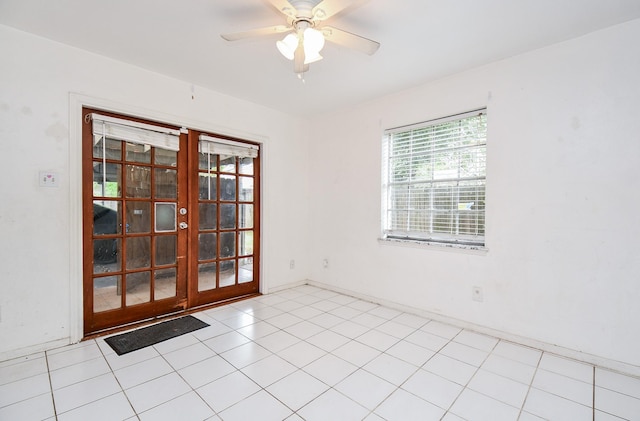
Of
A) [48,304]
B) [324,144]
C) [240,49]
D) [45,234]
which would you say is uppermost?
[240,49]

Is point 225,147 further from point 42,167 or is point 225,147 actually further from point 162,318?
point 162,318

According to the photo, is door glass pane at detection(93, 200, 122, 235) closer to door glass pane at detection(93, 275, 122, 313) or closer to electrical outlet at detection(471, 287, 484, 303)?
door glass pane at detection(93, 275, 122, 313)

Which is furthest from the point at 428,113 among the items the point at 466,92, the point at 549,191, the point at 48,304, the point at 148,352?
the point at 48,304

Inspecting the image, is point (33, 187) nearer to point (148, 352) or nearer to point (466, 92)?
point (148, 352)

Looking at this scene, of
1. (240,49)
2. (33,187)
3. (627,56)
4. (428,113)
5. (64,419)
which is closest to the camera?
(64,419)

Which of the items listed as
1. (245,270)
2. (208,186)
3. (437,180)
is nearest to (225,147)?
(208,186)

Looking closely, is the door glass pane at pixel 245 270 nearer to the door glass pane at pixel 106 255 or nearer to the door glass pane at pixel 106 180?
the door glass pane at pixel 106 255

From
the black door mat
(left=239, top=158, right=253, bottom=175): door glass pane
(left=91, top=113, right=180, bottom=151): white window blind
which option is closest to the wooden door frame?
(left=91, top=113, right=180, bottom=151): white window blind

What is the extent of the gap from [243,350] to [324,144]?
9.62ft

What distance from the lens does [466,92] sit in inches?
115

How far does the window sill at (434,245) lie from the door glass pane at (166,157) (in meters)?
2.56

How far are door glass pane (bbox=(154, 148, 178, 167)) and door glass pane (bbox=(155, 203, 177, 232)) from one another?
17.7 inches

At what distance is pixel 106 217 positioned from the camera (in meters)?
2.80

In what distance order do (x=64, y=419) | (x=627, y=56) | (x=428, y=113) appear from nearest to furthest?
(x=64, y=419) < (x=627, y=56) < (x=428, y=113)
